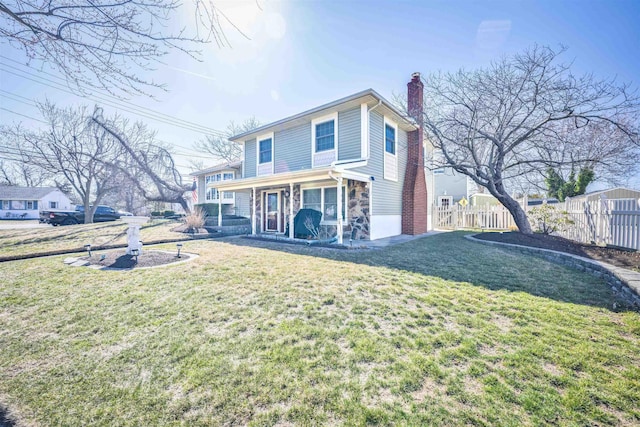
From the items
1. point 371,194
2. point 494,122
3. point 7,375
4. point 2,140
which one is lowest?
point 7,375

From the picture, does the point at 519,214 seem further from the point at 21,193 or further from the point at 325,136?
the point at 21,193

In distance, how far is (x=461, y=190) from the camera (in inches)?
960

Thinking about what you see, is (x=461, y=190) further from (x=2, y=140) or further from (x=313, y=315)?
(x=2, y=140)

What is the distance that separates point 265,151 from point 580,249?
12885mm

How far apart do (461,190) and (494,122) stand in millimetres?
15893

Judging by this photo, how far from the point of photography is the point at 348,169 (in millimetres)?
9672

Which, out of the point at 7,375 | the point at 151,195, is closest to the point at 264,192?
the point at 7,375

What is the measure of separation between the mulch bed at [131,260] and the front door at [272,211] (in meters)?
6.15

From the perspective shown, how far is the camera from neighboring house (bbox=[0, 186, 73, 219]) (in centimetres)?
3369

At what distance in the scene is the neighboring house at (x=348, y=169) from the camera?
Result: 31.7 feet

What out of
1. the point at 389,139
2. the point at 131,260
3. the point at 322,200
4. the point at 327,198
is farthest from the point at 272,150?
the point at 131,260

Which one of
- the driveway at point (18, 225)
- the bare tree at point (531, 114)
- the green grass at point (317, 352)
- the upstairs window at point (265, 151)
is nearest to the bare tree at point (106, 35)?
the green grass at point (317, 352)

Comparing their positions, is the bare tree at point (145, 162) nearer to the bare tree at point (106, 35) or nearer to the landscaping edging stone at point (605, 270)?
the bare tree at point (106, 35)

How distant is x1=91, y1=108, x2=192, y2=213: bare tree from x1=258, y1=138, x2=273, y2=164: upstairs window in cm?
932
